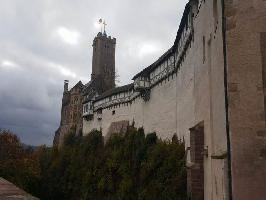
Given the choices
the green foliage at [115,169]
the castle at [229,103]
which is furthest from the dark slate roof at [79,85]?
A: the castle at [229,103]

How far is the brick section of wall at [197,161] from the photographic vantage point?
12.3m

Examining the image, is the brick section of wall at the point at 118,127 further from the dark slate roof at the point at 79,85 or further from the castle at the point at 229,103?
the castle at the point at 229,103

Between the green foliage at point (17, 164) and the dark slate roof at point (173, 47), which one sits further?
the green foliage at point (17, 164)

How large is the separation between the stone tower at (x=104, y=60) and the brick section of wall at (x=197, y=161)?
4720 cm

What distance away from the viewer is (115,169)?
103ft

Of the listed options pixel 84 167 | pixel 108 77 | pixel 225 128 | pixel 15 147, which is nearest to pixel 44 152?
pixel 15 147

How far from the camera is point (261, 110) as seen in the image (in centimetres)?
799

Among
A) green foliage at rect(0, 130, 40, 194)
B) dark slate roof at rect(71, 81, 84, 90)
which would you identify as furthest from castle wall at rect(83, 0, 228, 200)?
dark slate roof at rect(71, 81, 84, 90)

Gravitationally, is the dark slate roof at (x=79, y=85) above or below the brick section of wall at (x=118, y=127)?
above

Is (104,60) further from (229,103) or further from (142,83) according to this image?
(229,103)

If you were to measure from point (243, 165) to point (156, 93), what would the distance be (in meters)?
23.9

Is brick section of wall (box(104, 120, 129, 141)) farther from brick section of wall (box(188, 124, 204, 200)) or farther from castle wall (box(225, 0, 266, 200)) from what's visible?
castle wall (box(225, 0, 266, 200))

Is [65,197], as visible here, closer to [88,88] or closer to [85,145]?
[85,145]

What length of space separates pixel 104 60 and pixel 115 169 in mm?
35972
